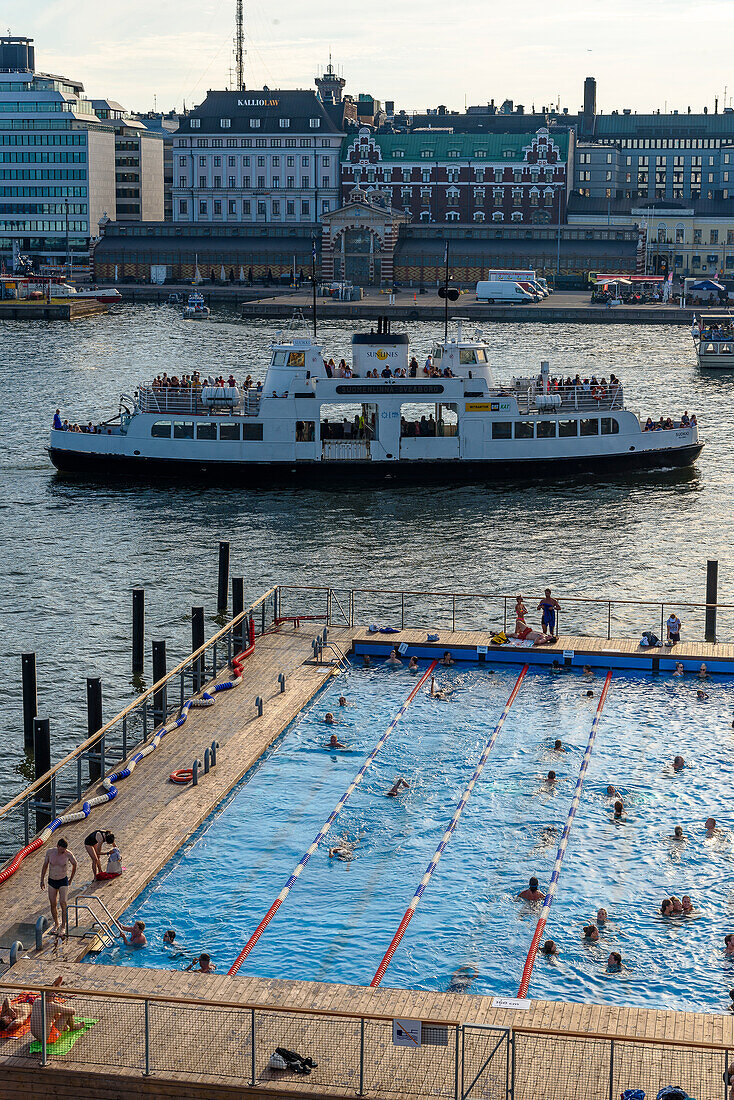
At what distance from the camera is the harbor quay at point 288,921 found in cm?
2075

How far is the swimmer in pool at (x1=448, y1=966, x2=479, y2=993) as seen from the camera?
2559cm

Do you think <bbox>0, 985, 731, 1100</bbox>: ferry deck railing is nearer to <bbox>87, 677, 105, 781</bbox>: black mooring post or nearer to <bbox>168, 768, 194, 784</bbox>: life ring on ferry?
<bbox>168, 768, 194, 784</bbox>: life ring on ferry

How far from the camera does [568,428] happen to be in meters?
73.8

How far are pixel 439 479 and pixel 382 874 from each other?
45126mm

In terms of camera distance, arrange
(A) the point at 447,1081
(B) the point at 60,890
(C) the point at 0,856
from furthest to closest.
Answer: (C) the point at 0,856 < (B) the point at 60,890 < (A) the point at 447,1081

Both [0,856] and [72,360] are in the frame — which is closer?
[0,856]

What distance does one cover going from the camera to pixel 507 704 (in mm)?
39469

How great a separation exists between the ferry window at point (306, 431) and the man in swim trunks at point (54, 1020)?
51.6 metres

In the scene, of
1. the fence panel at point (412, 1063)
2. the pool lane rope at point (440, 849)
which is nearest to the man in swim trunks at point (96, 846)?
the pool lane rope at point (440, 849)

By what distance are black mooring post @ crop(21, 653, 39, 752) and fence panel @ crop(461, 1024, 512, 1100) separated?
64.2ft

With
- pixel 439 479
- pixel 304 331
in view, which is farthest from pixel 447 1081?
pixel 304 331

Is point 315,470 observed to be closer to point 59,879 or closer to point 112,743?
point 112,743

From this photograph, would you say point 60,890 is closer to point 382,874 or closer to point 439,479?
point 382,874

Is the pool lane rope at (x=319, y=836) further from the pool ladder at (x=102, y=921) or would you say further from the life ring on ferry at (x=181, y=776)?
the life ring on ferry at (x=181, y=776)
